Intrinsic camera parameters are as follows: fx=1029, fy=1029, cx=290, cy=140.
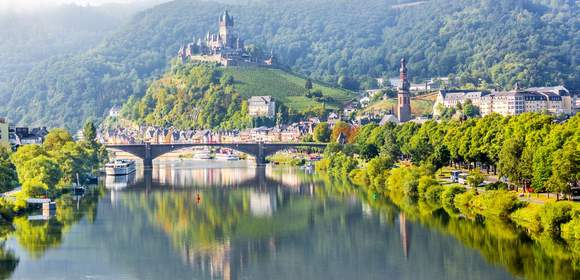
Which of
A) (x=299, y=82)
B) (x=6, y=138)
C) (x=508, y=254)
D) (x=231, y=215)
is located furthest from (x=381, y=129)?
(x=299, y=82)

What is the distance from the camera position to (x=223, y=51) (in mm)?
185000

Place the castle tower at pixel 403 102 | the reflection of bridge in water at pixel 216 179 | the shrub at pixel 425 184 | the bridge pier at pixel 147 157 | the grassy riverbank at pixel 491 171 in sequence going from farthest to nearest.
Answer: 1. the castle tower at pixel 403 102
2. the bridge pier at pixel 147 157
3. the reflection of bridge in water at pixel 216 179
4. the shrub at pixel 425 184
5. the grassy riverbank at pixel 491 171

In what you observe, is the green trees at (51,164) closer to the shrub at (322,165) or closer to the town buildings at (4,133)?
the town buildings at (4,133)

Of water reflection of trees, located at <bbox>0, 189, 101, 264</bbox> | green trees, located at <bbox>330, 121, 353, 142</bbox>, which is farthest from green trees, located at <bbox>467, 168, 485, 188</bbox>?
green trees, located at <bbox>330, 121, 353, 142</bbox>

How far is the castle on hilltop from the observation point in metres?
183

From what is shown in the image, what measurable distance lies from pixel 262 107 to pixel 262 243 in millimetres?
112325

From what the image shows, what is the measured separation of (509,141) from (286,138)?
87826mm

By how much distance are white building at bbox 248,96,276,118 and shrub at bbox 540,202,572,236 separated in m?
114

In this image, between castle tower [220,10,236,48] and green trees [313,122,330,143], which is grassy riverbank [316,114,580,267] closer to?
green trees [313,122,330,143]

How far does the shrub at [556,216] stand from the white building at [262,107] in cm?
11358

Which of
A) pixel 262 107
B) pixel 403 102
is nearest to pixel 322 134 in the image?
pixel 403 102

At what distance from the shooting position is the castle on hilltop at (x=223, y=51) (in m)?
183

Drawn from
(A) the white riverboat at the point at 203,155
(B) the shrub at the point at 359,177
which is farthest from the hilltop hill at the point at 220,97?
(B) the shrub at the point at 359,177

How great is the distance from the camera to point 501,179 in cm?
6322
